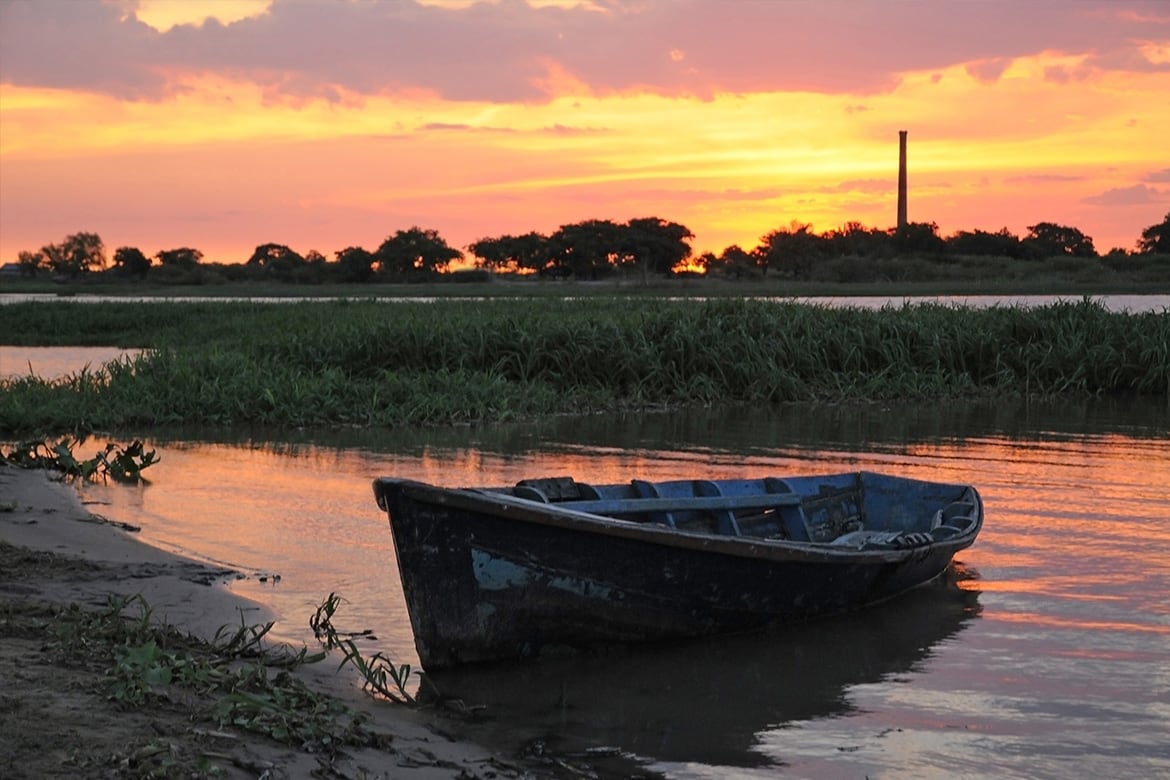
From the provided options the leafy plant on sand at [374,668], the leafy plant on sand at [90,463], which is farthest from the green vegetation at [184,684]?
the leafy plant on sand at [90,463]

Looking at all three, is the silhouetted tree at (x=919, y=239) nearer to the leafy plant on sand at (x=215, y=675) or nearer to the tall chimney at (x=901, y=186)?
the tall chimney at (x=901, y=186)

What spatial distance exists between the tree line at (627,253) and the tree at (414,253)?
0.06 m

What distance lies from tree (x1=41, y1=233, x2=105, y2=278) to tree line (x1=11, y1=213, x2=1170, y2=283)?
276 centimetres

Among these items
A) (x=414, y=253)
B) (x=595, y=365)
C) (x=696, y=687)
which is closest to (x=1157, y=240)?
(x=414, y=253)

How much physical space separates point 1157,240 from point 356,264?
47.6m

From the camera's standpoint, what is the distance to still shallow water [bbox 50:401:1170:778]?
6363 mm

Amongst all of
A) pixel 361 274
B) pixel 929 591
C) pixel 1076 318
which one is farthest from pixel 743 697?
pixel 361 274

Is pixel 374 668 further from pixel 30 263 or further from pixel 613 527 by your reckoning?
pixel 30 263

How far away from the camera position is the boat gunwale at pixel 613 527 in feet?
22.2

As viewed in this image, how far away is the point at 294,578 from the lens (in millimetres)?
9180

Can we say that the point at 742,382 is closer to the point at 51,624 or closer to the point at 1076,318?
the point at 1076,318

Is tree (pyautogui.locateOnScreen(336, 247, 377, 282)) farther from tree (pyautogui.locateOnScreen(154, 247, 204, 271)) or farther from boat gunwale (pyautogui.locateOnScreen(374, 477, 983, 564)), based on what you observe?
boat gunwale (pyautogui.locateOnScreen(374, 477, 983, 564))

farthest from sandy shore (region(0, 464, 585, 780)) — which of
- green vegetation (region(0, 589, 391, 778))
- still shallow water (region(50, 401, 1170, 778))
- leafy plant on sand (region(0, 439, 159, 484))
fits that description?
leafy plant on sand (region(0, 439, 159, 484))

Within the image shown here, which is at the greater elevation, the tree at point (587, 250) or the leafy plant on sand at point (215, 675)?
the tree at point (587, 250)
